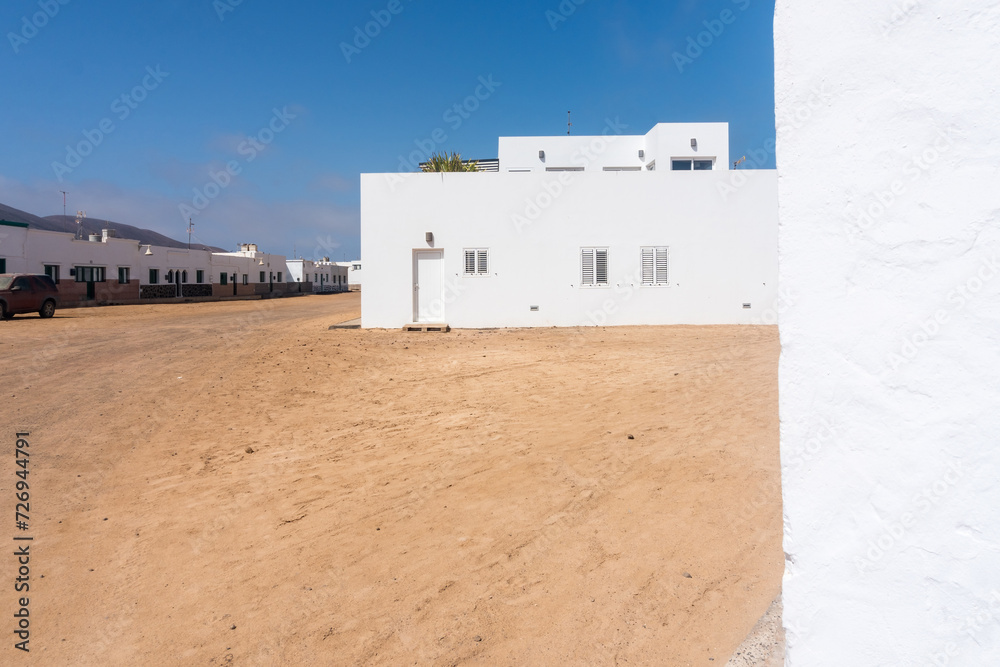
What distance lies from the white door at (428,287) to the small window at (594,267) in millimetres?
4009

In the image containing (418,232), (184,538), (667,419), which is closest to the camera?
(184,538)

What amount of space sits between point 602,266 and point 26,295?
68.9 ft

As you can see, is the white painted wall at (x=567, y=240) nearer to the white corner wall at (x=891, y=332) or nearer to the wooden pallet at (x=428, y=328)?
the wooden pallet at (x=428, y=328)

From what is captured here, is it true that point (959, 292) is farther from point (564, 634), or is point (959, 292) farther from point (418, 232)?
point (418, 232)

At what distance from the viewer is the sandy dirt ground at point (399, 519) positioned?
10.1ft

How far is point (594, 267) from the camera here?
54.9 feet

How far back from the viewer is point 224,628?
3186 millimetres

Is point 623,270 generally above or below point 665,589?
above

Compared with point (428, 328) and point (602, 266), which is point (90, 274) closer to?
point (428, 328)

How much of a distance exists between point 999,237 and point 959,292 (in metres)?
0.15

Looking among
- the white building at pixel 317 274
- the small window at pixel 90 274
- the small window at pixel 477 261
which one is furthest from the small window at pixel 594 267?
the white building at pixel 317 274

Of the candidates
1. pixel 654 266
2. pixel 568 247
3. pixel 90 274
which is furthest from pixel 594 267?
pixel 90 274

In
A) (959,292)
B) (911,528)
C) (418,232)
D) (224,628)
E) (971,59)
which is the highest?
(418,232)

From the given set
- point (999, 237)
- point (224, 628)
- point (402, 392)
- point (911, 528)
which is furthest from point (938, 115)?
point (402, 392)
